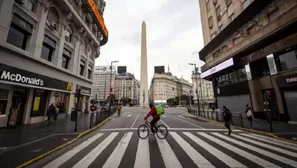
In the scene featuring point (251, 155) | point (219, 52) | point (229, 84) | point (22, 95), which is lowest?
point (251, 155)

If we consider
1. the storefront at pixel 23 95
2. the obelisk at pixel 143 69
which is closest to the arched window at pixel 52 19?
the storefront at pixel 23 95

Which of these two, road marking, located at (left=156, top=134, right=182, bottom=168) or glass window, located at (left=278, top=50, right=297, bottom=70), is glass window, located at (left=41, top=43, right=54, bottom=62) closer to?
road marking, located at (left=156, top=134, right=182, bottom=168)

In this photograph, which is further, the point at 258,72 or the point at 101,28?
the point at 101,28

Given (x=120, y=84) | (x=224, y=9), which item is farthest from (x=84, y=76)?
(x=120, y=84)

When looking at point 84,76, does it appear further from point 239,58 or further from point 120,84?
point 120,84

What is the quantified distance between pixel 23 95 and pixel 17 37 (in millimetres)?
5553

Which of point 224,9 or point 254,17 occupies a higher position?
point 224,9

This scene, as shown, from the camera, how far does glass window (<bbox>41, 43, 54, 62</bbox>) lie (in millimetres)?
14174

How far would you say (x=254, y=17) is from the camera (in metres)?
15.6

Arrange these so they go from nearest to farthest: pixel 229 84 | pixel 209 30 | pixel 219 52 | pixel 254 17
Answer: pixel 254 17 → pixel 229 84 → pixel 219 52 → pixel 209 30

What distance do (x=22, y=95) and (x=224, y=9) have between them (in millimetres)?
30758

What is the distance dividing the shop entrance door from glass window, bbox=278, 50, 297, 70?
27071 millimetres

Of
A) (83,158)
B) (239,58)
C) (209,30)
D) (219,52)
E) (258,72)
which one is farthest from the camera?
(209,30)

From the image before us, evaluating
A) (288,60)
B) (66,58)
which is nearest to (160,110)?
(288,60)
